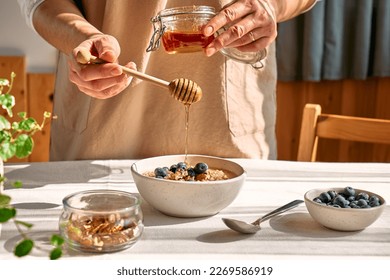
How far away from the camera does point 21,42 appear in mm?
2838

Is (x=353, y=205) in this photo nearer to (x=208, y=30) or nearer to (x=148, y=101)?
(x=208, y=30)

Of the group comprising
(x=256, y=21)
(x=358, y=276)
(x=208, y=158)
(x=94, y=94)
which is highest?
(x=256, y=21)

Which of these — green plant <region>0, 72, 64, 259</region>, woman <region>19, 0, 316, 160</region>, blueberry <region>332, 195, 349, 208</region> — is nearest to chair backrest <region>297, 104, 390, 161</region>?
woman <region>19, 0, 316, 160</region>

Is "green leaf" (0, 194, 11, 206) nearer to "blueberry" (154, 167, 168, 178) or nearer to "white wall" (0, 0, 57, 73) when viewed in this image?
"blueberry" (154, 167, 168, 178)

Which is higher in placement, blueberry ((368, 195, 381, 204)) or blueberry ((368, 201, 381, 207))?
blueberry ((368, 195, 381, 204))

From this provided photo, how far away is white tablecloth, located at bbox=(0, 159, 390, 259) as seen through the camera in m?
0.91

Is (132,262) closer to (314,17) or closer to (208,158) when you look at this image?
(208,158)

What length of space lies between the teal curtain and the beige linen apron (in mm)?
1392

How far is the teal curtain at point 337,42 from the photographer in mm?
2869

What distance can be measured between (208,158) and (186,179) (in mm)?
163

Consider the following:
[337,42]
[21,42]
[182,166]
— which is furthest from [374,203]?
[21,42]

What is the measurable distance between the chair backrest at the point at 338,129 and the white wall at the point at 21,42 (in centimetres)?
166

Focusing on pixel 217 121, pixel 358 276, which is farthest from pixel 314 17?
pixel 358 276

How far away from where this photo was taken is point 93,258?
33.8 inches
